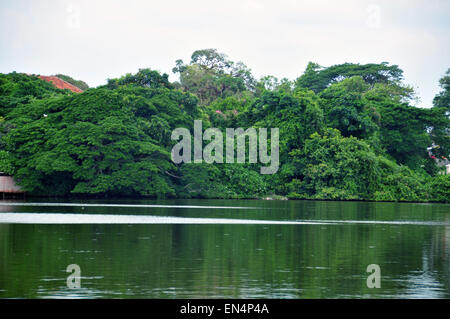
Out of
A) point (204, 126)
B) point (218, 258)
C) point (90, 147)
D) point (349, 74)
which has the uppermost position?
point (349, 74)

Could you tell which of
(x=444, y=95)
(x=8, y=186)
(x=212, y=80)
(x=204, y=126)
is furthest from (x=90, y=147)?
(x=444, y=95)

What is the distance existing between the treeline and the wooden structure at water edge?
2.41 feet

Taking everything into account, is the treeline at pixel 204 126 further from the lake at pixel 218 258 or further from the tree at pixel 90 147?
the lake at pixel 218 258

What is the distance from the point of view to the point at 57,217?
26.0m

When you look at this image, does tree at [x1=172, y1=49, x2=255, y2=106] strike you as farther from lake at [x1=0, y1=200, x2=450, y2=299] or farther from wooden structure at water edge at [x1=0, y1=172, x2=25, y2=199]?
lake at [x1=0, y1=200, x2=450, y2=299]

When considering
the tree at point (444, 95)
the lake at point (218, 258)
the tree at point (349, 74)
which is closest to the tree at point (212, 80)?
the tree at point (349, 74)

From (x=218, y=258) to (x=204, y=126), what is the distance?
3729 centimetres

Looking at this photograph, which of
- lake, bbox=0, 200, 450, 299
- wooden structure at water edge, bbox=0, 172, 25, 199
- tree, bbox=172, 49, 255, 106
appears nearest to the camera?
lake, bbox=0, 200, 450, 299

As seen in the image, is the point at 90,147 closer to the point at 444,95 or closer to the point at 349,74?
the point at 349,74

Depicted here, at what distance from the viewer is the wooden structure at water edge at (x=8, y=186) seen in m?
44.7

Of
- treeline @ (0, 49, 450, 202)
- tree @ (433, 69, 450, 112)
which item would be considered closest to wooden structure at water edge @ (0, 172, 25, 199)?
treeline @ (0, 49, 450, 202)

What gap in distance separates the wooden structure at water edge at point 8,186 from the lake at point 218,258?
2058 centimetres

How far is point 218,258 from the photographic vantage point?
15070 mm

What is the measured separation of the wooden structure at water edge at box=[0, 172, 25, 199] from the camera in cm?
4472
